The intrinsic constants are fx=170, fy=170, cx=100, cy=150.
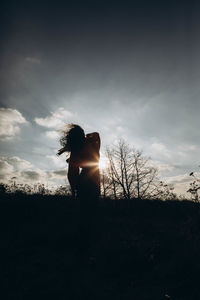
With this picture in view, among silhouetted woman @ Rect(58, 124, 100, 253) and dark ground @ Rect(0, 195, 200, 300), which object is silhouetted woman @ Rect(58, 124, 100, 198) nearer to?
silhouetted woman @ Rect(58, 124, 100, 253)

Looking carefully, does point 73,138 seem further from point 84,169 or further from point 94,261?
point 94,261

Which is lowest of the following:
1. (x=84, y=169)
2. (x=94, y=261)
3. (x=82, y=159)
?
(x=94, y=261)

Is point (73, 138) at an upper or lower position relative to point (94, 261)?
upper

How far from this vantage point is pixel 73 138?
12.4 ft

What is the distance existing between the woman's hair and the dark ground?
219 centimetres

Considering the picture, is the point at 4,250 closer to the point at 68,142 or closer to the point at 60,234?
the point at 60,234

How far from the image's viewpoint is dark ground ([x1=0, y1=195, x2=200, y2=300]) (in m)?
2.36

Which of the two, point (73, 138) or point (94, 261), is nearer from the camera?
point (94, 261)

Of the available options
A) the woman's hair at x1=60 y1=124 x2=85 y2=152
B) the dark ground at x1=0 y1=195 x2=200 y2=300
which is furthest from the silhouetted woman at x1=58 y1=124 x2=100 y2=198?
the dark ground at x1=0 y1=195 x2=200 y2=300

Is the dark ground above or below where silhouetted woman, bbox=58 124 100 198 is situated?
below

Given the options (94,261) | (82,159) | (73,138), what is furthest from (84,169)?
(94,261)

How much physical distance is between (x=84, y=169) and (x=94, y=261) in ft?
5.89

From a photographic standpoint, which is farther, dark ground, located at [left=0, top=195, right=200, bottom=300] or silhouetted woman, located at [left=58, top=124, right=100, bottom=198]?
silhouetted woman, located at [left=58, top=124, right=100, bottom=198]

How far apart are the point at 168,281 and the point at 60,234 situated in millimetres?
2787
